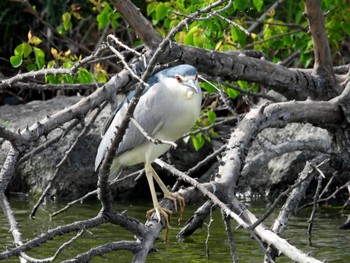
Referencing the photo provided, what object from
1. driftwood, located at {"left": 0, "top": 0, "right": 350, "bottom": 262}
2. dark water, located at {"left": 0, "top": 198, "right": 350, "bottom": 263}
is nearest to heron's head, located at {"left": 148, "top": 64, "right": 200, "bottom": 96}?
driftwood, located at {"left": 0, "top": 0, "right": 350, "bottom": 262}

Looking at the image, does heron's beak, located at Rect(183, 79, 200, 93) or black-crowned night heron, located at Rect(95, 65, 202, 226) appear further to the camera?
black-crowned night heron, located at Rect(95, 65, 202, 226)

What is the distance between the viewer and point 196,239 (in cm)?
649

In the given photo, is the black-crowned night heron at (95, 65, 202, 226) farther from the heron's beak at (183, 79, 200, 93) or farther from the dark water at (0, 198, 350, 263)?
the dark water at (0, 198, 350, 263)

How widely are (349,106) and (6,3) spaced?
592 cm

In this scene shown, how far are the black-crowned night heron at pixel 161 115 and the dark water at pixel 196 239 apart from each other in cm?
93

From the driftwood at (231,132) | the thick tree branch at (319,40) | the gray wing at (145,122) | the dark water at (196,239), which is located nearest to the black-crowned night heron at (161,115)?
the gray wing at (145,122)

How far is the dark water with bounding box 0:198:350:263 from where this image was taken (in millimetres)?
5855

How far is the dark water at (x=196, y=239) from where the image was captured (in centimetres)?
586

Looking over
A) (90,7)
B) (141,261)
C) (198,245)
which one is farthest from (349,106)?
(90,7)

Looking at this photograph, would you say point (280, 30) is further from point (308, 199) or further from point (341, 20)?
point (308, 199)

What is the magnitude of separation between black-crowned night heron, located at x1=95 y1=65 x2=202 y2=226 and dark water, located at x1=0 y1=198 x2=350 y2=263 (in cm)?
93

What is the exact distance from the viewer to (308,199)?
8.47 metres

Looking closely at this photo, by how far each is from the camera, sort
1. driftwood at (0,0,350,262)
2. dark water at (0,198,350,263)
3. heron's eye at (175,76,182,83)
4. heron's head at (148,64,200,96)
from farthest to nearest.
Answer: dark water at (0,198,350,263)
heron's eye at (175,76,182,83)
heron's head at (148,64,200,96)
driftwood at (0,0,350,262)

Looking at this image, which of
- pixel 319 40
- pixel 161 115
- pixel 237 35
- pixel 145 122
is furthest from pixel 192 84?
pixel 319 40
